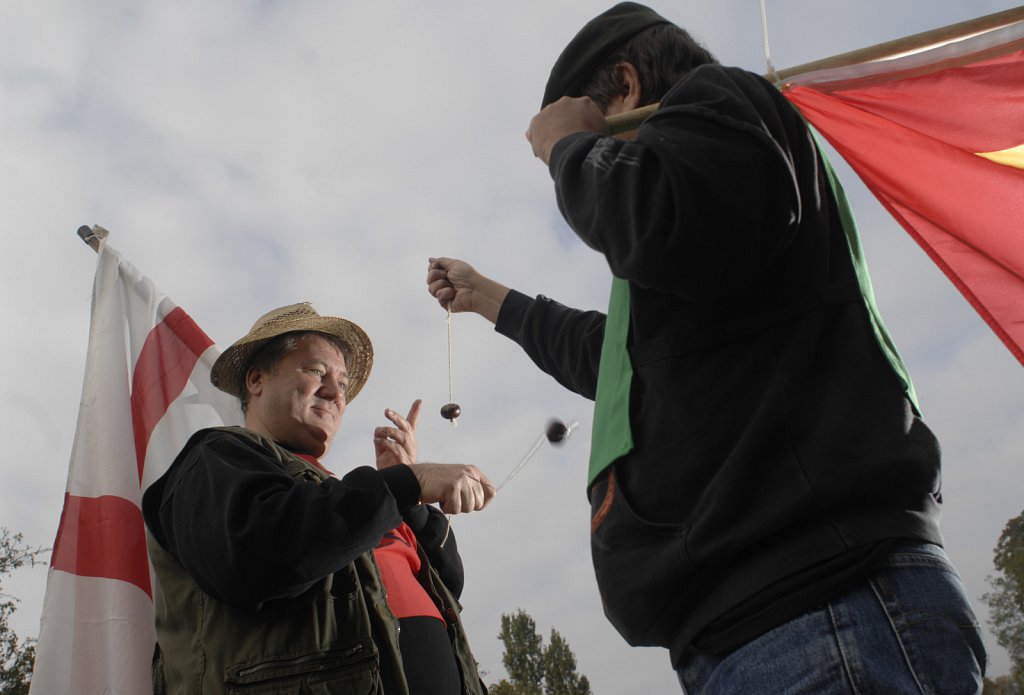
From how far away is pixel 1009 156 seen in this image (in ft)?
10.3

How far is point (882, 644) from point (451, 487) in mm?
1699

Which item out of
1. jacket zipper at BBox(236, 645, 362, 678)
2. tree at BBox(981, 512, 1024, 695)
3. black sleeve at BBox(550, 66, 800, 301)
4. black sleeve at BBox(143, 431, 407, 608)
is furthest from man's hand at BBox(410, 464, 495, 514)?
tree at BBox(981, 512, 1024, 695)

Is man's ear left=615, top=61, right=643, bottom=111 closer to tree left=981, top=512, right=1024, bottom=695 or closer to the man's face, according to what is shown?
the man's face

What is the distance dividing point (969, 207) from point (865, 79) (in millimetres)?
746

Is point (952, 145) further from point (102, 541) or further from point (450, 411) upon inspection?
point (102, 541)

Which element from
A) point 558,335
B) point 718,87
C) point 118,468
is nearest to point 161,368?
point 118,468

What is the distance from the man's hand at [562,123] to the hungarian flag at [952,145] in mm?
1627

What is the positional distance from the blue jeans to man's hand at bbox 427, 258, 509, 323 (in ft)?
5.92

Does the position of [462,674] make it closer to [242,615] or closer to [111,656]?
[242,615]

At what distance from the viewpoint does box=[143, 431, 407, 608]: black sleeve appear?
2389mm

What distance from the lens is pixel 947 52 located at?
3.38 meters

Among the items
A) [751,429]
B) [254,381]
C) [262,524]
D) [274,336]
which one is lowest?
[751,429]

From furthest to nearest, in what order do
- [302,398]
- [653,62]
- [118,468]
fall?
[118,468] → [302,398] → [653,62]

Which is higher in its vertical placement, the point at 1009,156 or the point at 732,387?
the point at 1009,156
